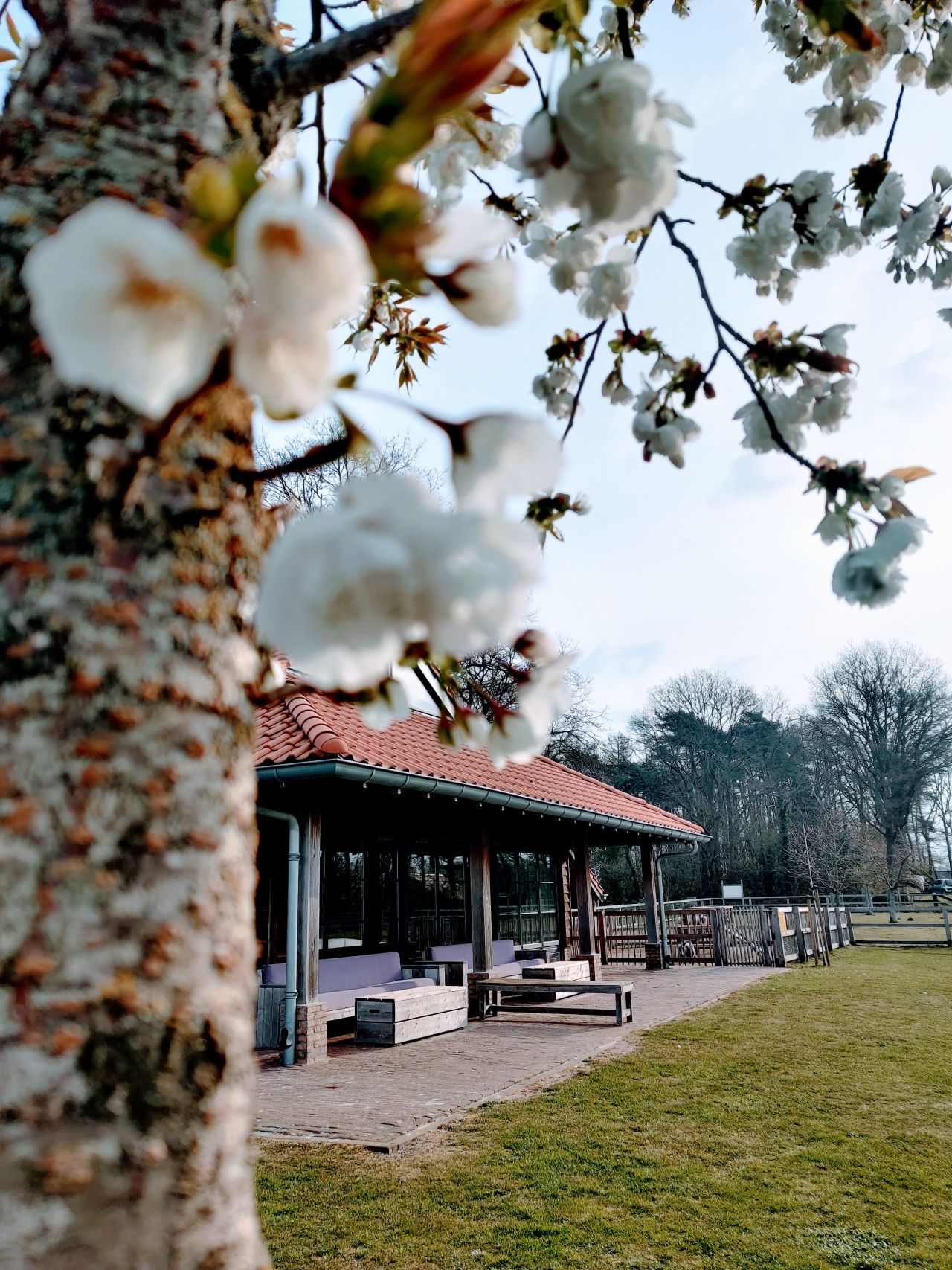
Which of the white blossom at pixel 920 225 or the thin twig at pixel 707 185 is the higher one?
the white blossom at pixel 920 225

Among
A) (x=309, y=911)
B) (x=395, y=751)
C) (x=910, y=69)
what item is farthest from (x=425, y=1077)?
(x=910, y=69)

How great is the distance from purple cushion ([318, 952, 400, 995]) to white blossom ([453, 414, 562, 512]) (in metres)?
10.3

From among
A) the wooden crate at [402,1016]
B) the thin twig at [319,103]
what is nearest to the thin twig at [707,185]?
the thin twig at [319,103]

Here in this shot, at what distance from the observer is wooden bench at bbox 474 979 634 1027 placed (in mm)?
10742

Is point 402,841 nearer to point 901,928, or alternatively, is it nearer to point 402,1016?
point 402,1016

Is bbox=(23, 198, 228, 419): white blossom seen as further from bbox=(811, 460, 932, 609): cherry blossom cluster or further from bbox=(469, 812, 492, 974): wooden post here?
bbox=(469, 812, 492, 974): wooden post

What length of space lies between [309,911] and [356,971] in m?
2.81

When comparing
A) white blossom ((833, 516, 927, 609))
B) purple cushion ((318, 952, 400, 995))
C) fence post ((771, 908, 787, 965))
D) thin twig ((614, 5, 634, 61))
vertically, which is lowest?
fence post ((771, 908, 787, 965))

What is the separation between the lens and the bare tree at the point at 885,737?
131 feet

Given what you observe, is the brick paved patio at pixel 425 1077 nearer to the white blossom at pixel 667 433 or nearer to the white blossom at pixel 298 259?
the white blossom at pixel 667 433

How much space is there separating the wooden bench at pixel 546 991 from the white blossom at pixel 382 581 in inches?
427

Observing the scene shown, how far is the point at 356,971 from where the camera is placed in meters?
11.1

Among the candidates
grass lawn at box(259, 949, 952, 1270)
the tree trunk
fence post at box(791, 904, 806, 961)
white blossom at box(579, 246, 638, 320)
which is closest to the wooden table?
grass lawn at box(259, 949, 952, 1270)

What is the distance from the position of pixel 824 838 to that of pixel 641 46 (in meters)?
34.8
